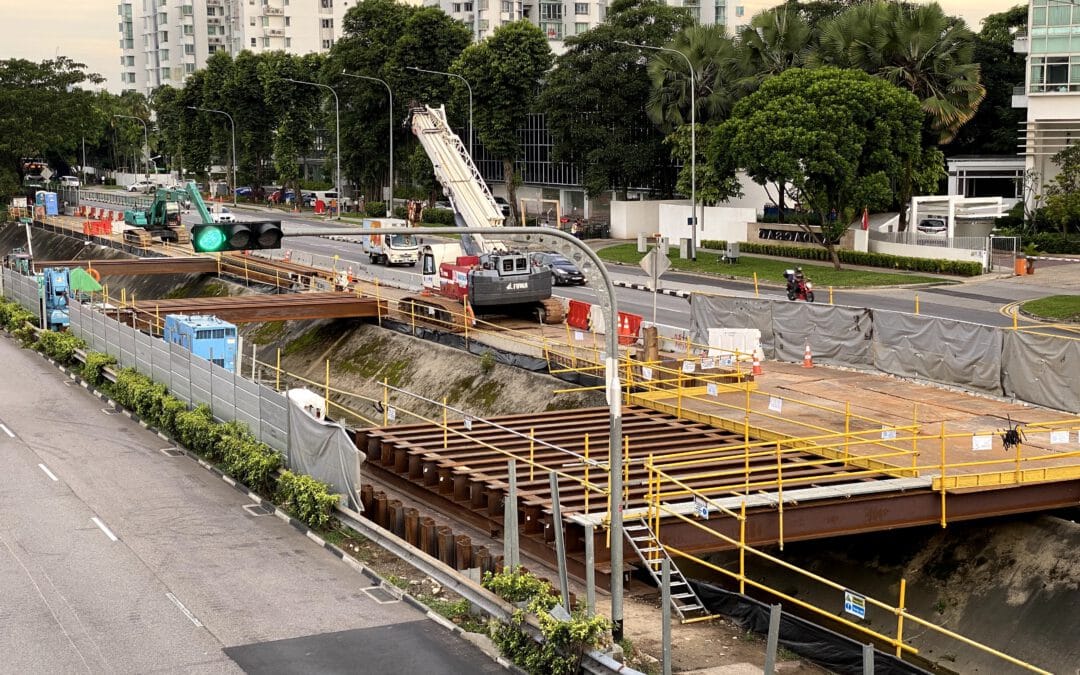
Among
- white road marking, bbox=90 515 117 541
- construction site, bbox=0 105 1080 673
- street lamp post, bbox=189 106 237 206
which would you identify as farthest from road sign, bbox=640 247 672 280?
street lamp post, bbox=189 106 237 206

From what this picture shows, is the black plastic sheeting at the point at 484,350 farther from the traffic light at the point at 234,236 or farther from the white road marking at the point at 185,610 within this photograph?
the traffic light at the point at 234,236

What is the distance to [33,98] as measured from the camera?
4385 inches

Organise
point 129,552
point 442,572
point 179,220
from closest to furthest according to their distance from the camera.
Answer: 1. point 442,572
2. point 129,552
3. point 179,220

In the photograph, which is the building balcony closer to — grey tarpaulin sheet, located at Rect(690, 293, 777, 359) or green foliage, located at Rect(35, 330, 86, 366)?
grey tarpaulin sheet, located at Rect(690, 293, 777, 359)

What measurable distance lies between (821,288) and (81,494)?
127 feet

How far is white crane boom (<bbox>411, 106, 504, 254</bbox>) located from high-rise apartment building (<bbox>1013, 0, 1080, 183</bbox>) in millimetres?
31327

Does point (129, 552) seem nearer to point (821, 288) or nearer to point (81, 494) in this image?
point (81, 494)

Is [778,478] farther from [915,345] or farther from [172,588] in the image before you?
[915,345]

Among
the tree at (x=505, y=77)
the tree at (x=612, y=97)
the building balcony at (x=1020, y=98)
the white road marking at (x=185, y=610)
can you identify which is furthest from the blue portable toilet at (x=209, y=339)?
Answer: the tree at (x=505, y=77)

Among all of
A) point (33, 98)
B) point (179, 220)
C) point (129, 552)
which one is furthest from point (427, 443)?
point (33, 98)

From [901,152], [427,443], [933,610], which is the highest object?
[901,152]

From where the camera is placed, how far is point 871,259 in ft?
221

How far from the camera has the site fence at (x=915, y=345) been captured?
30.7 m

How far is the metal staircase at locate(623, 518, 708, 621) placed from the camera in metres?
21.0
